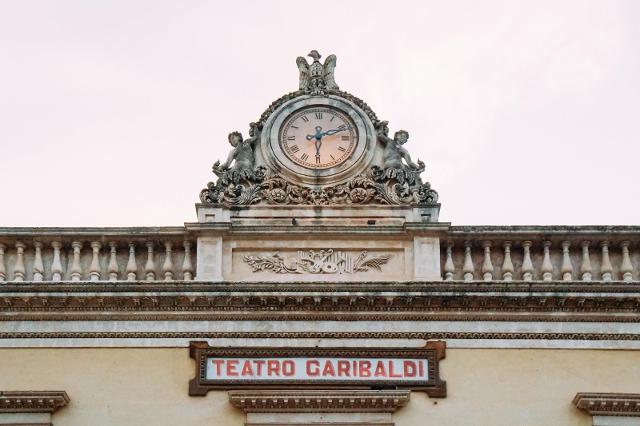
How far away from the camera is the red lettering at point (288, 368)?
21312 millimetres

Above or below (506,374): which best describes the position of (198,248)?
above

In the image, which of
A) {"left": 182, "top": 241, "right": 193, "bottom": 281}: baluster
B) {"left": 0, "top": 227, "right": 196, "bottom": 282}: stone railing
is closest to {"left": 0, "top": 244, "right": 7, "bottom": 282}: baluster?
{"left": 0, "top": 227, "right": 196, "bottom": 282}: stone railing

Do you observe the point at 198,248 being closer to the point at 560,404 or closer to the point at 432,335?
the point at 432,335

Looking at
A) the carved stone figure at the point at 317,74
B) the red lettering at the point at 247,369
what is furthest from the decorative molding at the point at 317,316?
the carved stone figure at the point at 317,74

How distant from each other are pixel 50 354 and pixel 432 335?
536cm

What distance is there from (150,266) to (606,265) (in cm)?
655

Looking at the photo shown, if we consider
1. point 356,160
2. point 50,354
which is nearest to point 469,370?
point 356,160

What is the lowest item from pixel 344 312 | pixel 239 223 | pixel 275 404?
pixel 275 404

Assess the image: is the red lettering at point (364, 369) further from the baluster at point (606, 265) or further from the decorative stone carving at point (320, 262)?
the baluster at point (606, 265)

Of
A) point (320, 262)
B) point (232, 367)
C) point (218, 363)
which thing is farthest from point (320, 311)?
point (218, 363)

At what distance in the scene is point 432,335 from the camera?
21.6m

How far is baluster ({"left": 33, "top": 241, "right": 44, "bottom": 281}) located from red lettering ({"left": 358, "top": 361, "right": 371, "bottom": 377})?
4.77 metres

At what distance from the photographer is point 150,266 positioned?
22156 mm

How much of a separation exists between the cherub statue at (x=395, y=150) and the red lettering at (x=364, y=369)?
122 inches
